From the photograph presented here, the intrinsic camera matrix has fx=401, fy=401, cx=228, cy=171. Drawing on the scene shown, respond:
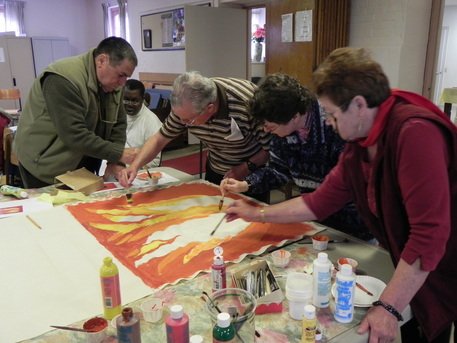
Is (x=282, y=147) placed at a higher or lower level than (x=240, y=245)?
higher

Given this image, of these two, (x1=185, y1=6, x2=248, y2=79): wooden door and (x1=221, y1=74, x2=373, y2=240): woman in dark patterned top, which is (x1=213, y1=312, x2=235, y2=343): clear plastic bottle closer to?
(x1=221, y1=74, x2=373, y2=240): woman in dark patterned top

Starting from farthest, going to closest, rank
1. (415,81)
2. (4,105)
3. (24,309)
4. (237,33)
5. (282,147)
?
(4,105) → (237,33) → (415,81) → (282,147) → (24,309)

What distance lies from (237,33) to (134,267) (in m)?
4.73

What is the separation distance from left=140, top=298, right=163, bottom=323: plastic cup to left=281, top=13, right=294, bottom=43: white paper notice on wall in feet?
11.4

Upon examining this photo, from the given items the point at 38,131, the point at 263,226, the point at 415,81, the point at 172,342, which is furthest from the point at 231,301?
the point at 415,81

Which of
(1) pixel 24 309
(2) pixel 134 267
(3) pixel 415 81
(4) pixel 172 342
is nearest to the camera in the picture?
(4) pixel 172 342

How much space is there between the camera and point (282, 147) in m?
1.65

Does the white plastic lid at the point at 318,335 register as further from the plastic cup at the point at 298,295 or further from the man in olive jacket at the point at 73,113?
the man in olive jacket at the point at 73,113

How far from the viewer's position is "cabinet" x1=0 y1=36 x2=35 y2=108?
24.1 ft

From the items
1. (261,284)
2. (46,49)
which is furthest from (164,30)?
(261,284)

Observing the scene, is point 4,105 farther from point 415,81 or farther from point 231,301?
point 231,301

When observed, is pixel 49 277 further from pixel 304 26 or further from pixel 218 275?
pixel 304 26

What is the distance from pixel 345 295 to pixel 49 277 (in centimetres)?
87

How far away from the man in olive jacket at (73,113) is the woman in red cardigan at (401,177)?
1.34 m
